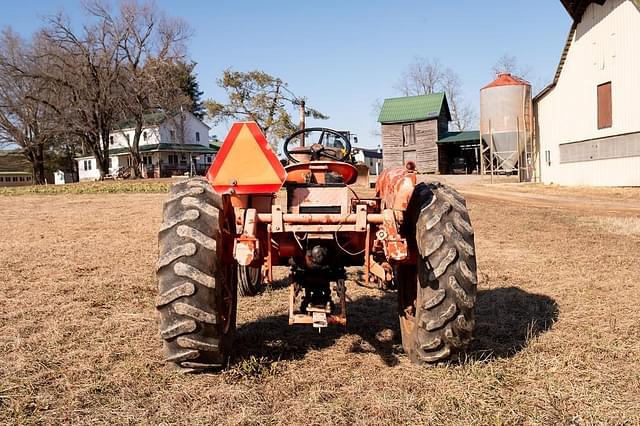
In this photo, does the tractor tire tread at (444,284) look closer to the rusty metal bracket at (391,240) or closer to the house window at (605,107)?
the rusty metal bracket at (391,240)

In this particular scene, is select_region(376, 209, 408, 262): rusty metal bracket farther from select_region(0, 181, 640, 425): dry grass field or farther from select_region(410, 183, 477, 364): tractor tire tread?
select_region(0, 181, 640, 425): dry grass field

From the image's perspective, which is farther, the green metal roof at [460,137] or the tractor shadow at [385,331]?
the green metal roof at [460,137]

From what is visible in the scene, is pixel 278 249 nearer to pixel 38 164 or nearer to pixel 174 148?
pixel 174 148

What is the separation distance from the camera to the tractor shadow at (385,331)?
4309mm

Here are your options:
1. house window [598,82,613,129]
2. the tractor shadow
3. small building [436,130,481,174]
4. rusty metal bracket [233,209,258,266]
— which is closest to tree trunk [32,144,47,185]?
small building [436,130,481,174]

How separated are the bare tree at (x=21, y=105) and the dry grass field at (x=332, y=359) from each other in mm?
41714

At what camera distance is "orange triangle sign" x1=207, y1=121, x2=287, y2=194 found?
3666 millimetres

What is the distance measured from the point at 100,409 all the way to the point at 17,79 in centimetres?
4792

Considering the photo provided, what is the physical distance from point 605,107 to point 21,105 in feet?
142

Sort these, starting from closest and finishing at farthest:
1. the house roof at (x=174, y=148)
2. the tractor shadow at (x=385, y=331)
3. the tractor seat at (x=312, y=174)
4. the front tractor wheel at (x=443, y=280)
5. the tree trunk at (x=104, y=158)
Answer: the front tractor wheel at (x=443, y=280), the tractor shadow at (x=385, y=331), the tractor seat at (x=312, y=174), the tree trunk at (x=104, y=158), the house roof at (x=174, y=148)

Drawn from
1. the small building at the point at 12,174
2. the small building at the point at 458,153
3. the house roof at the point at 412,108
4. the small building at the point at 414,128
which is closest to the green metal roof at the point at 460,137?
the small building at the point at 458,153

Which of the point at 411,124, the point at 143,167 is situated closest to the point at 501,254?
the point at 411,124

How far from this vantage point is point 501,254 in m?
8.89

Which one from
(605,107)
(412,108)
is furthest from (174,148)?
(605,107)
